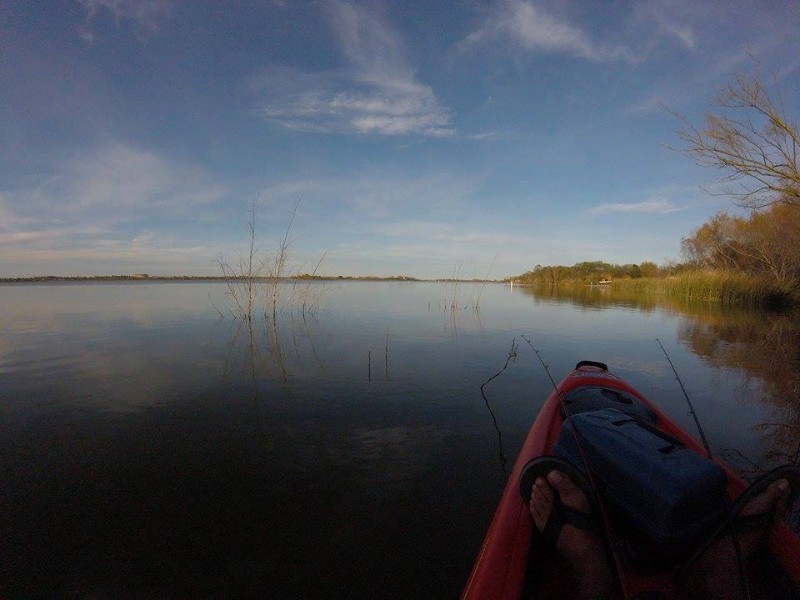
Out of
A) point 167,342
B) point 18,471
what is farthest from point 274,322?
point 18,471

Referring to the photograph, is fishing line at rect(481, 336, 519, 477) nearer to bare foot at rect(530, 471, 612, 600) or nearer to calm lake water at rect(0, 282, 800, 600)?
calm lake water at rect(0, 282, 800, 600)

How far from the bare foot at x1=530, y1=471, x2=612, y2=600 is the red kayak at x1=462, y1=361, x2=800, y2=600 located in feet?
0.22

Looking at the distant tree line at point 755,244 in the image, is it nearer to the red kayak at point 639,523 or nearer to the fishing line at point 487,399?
the fishing line at point 487,399

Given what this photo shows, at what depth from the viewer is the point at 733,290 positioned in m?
22.6

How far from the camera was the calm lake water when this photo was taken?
7.62ft

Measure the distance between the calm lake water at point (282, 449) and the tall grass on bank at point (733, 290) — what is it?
17.6 metres

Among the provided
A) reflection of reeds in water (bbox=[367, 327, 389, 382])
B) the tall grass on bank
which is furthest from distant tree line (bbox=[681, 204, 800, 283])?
reflection of reeds in water (bbox=[367, 327, 389, 382])

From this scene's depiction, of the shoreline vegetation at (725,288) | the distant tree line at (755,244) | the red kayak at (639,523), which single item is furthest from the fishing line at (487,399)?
the shoreline vegetation at (725,288)

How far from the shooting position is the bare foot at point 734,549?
162 centimetres

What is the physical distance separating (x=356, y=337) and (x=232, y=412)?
5.14 metres

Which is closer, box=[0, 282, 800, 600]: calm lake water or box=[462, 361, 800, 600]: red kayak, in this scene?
box=[462, 361, 800, 600]: red kayak

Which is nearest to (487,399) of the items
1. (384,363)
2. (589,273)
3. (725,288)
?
(384,363)

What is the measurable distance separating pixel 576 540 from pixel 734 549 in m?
0.66

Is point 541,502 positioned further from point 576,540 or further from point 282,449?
point 282,449
